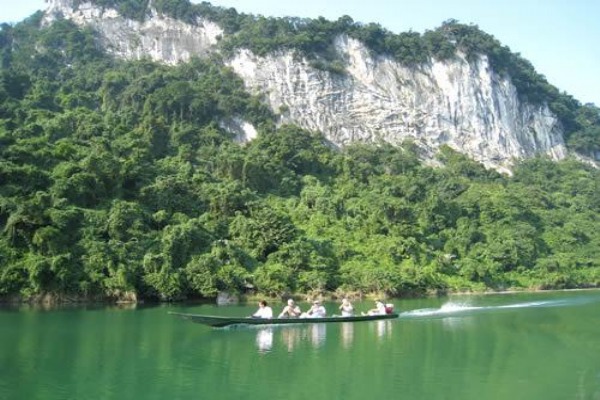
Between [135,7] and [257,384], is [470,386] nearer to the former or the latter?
[257,384]

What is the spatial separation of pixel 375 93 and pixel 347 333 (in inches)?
2018

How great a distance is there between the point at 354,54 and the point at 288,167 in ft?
74.8

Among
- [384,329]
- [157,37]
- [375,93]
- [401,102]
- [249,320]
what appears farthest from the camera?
[157,37]

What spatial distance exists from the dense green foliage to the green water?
6602 millimetres

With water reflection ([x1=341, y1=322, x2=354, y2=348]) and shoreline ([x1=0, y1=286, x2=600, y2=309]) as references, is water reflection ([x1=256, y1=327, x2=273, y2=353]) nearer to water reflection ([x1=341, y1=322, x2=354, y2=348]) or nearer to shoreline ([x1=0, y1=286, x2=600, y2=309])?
water reflection ([x1=341, y1=322, x2=354, y2=348])

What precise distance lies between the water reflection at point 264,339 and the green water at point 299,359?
1.2 inches

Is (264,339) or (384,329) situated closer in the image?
(264,339)

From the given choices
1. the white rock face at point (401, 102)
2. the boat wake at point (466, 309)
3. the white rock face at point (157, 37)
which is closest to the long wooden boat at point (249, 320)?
the boat wake at point (466, 309)

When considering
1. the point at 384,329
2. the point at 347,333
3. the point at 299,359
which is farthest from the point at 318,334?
the point at 299,359

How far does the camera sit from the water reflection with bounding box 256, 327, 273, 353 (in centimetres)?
1720

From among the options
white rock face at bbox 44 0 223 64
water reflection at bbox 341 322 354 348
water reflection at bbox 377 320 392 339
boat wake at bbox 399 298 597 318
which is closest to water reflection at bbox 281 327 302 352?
water reflection at bbox 341 322 354 348

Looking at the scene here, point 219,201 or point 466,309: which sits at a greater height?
point 219,201

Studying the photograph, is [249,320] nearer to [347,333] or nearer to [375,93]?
[347,333]

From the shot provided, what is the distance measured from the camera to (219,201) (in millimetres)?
39938
